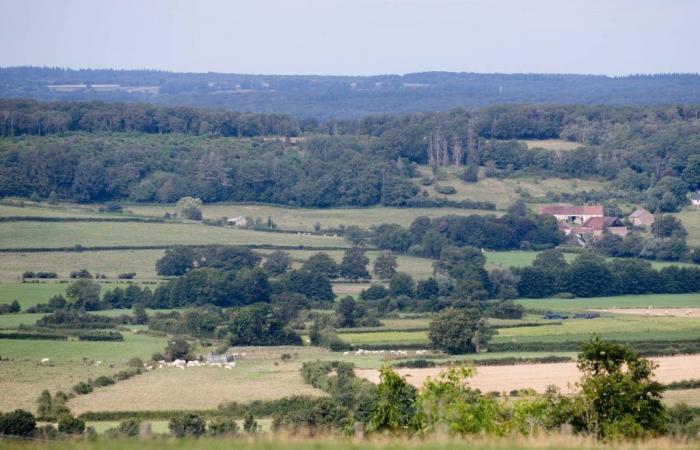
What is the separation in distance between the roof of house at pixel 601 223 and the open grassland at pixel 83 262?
32025 millimetres

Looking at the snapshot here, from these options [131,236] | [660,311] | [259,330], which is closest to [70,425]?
[259,330]

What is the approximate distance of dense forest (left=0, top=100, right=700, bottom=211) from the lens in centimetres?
11212

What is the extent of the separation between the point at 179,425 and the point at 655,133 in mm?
98846

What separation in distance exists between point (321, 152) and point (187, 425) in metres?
89.8

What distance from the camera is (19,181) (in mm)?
108938

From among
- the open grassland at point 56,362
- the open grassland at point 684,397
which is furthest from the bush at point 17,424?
the open grassland at point 684,397

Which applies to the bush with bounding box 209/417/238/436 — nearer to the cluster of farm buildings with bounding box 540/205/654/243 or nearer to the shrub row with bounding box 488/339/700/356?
the shrub row with bounding box 488/339/700/356

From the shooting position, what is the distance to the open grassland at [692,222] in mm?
94012

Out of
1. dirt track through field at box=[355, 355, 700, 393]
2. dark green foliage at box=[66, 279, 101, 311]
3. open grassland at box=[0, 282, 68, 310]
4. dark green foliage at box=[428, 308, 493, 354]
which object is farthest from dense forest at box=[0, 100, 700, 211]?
dirt track through field at box=[355, 355, 700, 393]

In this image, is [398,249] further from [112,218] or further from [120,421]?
[120,421]

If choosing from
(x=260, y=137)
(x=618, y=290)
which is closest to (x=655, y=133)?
(x=260, y=137)

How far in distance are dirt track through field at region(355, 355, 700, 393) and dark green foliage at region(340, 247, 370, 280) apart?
1258 inches

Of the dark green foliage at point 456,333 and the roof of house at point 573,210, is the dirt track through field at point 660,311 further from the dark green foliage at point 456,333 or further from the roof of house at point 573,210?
the roof of house at point 573,210

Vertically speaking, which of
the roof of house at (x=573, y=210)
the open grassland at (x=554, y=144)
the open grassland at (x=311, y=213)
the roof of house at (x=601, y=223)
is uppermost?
the open grassland at (x=554, y=144)
